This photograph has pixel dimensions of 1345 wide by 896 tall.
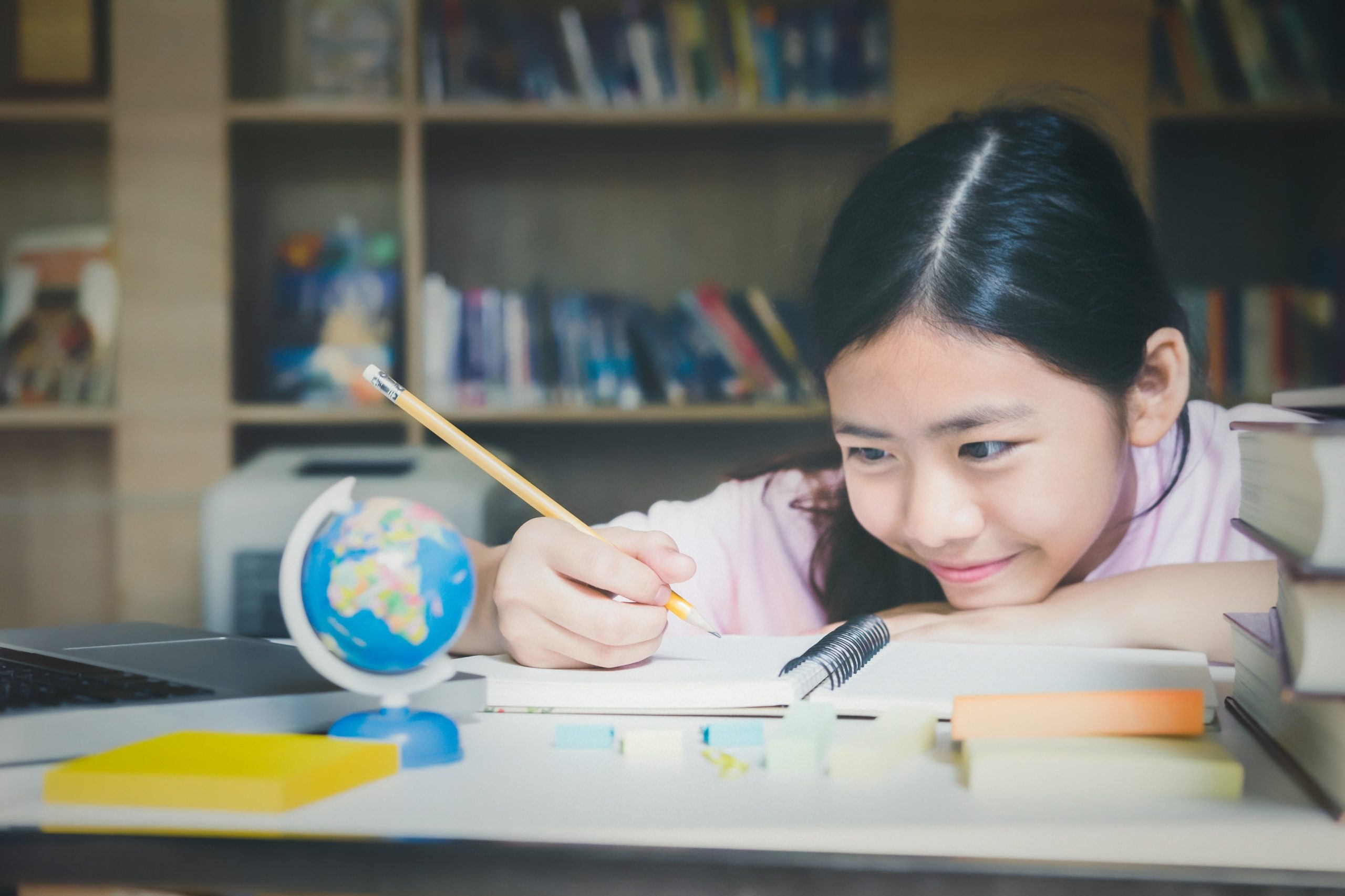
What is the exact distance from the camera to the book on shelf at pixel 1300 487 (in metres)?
0.44

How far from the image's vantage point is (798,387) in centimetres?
183

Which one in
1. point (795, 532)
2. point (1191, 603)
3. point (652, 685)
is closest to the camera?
point (652, 685)

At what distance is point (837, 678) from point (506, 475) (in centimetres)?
25

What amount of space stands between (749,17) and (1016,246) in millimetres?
1114

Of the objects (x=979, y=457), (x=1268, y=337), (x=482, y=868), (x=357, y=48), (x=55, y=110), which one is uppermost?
(x=357, y=48)

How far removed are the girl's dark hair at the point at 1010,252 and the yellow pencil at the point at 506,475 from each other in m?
0.43

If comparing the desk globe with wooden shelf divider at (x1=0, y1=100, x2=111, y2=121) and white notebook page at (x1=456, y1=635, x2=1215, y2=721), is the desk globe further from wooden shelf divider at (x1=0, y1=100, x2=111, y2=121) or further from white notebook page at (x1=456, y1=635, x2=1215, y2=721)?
wooden shelf divider at (x1=0, y1=100, x2=111, y2=121)

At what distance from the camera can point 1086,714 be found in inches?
19.9

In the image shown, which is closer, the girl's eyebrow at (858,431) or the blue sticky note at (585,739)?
the blue sticky note at (585,739)

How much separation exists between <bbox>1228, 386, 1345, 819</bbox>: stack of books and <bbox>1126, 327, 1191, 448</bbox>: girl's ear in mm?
509

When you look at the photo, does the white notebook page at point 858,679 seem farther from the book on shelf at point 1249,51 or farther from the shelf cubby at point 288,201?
the shelf cubby at point 288,201

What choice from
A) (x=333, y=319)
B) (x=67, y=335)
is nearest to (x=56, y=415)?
(x=67, y=335)

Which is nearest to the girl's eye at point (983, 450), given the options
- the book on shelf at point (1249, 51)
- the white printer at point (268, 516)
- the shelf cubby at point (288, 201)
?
the white printer at point (268, 516)

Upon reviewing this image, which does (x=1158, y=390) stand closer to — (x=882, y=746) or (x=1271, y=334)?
(x=882, y=746)
